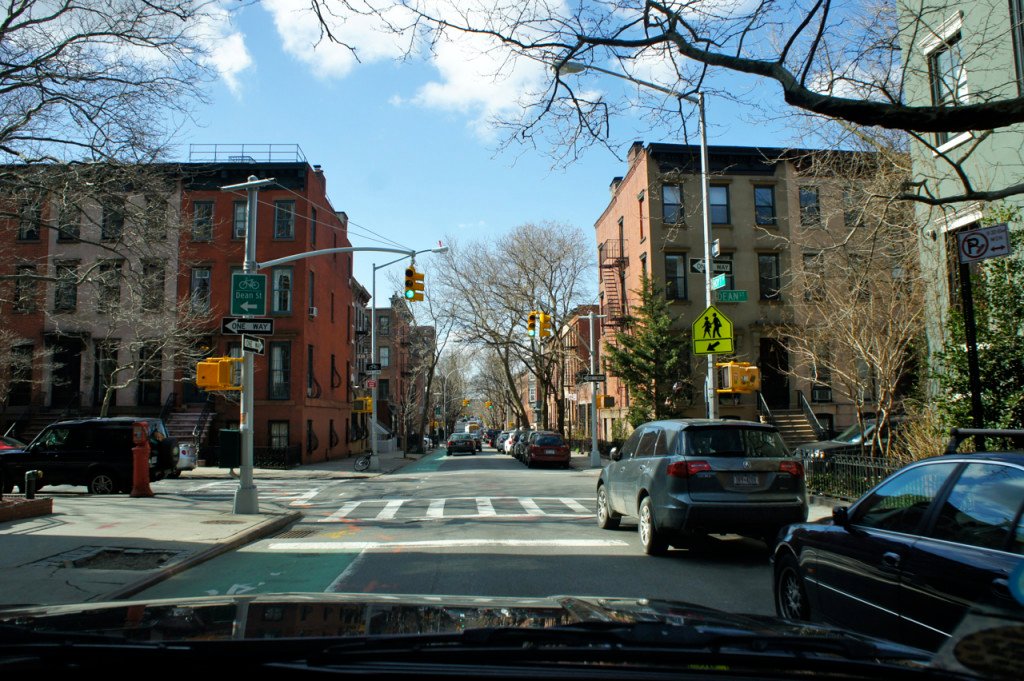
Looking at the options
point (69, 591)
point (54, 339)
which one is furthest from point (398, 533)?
point (54, 339)

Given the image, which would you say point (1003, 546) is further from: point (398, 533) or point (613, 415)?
point (613, 415)

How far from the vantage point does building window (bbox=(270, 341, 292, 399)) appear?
3369 centimetres

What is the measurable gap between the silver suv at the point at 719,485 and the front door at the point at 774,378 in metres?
26.1

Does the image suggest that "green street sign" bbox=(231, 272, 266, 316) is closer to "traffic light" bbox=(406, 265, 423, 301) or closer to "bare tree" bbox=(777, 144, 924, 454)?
"traffic light" bbox=(406, 265, 423, 301)

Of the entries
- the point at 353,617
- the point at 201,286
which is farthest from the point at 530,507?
the point at 201,286

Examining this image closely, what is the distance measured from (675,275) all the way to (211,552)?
27.9 metres

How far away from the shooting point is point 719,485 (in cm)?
913

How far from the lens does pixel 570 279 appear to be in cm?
4591

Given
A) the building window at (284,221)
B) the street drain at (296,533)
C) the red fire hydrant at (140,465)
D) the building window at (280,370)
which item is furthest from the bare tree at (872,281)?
the building window at (284,221)

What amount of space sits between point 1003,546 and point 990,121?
426cm

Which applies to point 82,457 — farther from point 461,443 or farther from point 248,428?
point 461,443

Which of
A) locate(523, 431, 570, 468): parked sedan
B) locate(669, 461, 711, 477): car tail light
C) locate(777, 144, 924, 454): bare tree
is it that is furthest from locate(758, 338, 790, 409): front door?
locate(669, 461, 711, 477): car tail light

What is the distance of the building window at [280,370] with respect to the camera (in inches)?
1327

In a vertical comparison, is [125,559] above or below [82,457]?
below
